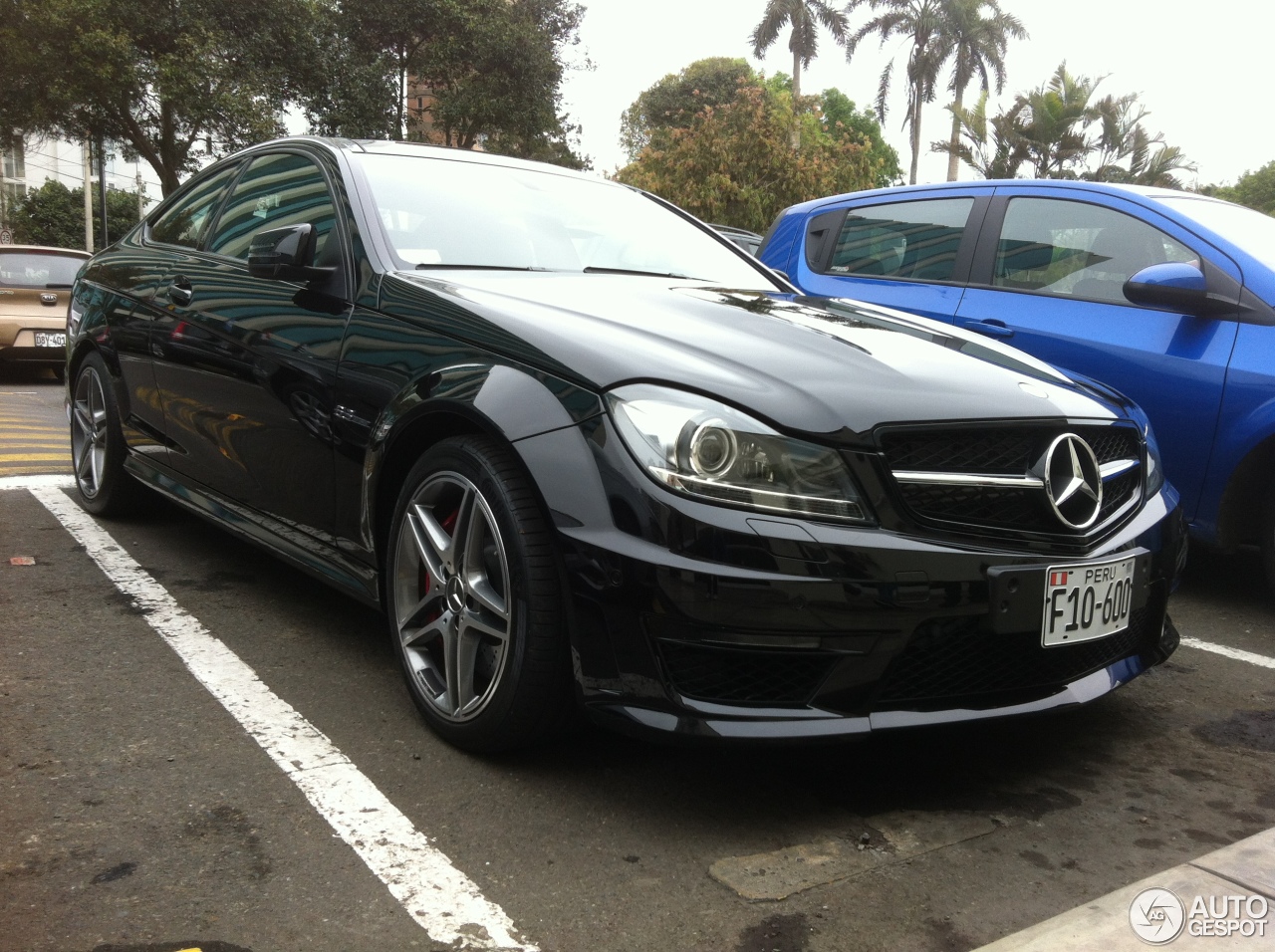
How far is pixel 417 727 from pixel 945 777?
1.27m

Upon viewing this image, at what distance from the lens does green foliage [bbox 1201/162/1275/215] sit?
197 ft

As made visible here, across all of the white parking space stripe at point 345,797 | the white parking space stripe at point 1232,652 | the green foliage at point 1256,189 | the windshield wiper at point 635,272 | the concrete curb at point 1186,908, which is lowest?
the white parking space stripe at point 345,797

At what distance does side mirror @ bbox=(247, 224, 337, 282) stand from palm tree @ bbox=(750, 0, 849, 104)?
1841 inches

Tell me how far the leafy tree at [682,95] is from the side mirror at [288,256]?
57111 mm

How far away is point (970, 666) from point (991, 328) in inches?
110

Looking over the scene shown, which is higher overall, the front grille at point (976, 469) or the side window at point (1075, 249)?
the side window at point (1075, 249)

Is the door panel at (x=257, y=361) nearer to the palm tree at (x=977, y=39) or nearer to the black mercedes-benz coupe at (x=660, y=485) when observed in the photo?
the black mercedes-benz coupe at (x=660, y=485)

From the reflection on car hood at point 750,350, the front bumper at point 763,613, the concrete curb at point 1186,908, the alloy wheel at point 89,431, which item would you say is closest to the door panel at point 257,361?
the reflection on car hood at point 750,350

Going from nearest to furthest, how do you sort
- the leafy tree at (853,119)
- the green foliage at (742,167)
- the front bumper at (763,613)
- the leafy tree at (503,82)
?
the front bumper at (763,613), the green foliage at (742,167), the leafy tree at (503,82), the leafy tree at (853,119)

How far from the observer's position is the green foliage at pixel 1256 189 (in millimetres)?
60037

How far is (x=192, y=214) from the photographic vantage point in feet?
15.2

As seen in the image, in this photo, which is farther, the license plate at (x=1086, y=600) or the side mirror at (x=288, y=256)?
the side mirror at (x=288, y=256)

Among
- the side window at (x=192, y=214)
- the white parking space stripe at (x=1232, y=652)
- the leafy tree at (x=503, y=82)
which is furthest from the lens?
the leafy tree at (x=503, y=82)

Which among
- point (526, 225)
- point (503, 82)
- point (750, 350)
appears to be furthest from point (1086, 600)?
point (503, 82)
